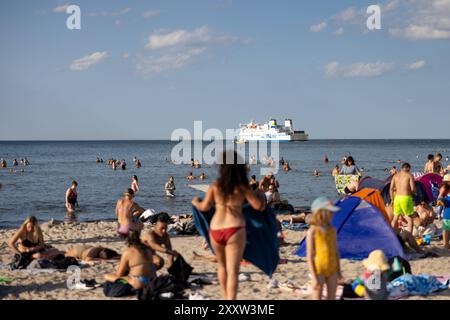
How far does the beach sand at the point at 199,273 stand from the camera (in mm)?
7520

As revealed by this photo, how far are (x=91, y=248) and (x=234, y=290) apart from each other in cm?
499

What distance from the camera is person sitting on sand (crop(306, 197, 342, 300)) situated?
18.6 ft

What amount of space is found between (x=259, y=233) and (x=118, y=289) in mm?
2163

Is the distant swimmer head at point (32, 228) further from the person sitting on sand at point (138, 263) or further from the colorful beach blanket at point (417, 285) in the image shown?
the colorful beach blanket at point (417, 285)

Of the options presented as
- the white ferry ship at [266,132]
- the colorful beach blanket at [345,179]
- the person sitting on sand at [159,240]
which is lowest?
the person sitting on sand at [159,240]

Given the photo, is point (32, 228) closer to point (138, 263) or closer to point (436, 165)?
point (138, 263)

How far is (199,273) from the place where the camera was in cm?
879

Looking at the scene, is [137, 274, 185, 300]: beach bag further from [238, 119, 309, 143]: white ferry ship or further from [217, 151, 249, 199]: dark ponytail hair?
[238, 119, 309, 143]: white ferry ship

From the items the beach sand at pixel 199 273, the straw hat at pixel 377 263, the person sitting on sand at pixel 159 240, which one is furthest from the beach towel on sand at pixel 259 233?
the person sitting on sand at pixel 159 240

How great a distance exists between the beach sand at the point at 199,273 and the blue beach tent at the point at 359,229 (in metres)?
0.31

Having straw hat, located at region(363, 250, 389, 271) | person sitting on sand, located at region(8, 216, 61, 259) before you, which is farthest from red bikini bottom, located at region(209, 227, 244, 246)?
person sitting on sand, located at region(8, 216, 61, 259)
